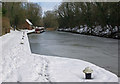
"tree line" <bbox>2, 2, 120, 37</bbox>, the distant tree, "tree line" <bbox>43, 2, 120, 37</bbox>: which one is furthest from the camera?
the distant tree

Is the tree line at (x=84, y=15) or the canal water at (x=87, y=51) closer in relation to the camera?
the canal water at (x=87, y=51)

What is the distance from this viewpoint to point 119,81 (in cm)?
576

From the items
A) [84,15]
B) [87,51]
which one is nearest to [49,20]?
[84,15]

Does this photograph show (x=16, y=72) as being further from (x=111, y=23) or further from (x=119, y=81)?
(x=111, y=23)

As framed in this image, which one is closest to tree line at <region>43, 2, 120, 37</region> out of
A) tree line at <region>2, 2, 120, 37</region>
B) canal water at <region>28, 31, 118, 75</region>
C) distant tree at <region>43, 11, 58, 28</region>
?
tree line at <region>2, 2, 120, 37</region>

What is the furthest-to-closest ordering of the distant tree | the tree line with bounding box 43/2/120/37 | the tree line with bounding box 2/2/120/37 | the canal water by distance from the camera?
the distant tree < the tree line with bounding box 2/2/120/37 < the tree line with bounding box 43/2/120/37 < the canal water

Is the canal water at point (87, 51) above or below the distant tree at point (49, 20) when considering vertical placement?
below

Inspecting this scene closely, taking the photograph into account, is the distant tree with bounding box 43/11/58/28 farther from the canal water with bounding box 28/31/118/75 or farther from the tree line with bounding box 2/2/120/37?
the canal water with bounding box 28/31/118/75

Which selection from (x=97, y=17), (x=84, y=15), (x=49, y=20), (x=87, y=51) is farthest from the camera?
(x=49, y=20)

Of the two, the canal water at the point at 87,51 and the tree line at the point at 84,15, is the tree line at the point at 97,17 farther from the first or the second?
the canal water at the point at 87,51

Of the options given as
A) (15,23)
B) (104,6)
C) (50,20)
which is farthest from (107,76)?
(50,20)

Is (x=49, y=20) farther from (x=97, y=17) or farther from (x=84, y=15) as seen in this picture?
(x=97, y=17)

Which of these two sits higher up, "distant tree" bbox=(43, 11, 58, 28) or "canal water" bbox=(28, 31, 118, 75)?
"distant tree" bbox=(43, 11, 58, 28)

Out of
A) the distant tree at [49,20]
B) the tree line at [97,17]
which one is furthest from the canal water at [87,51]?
the distant tree at [49,20]
